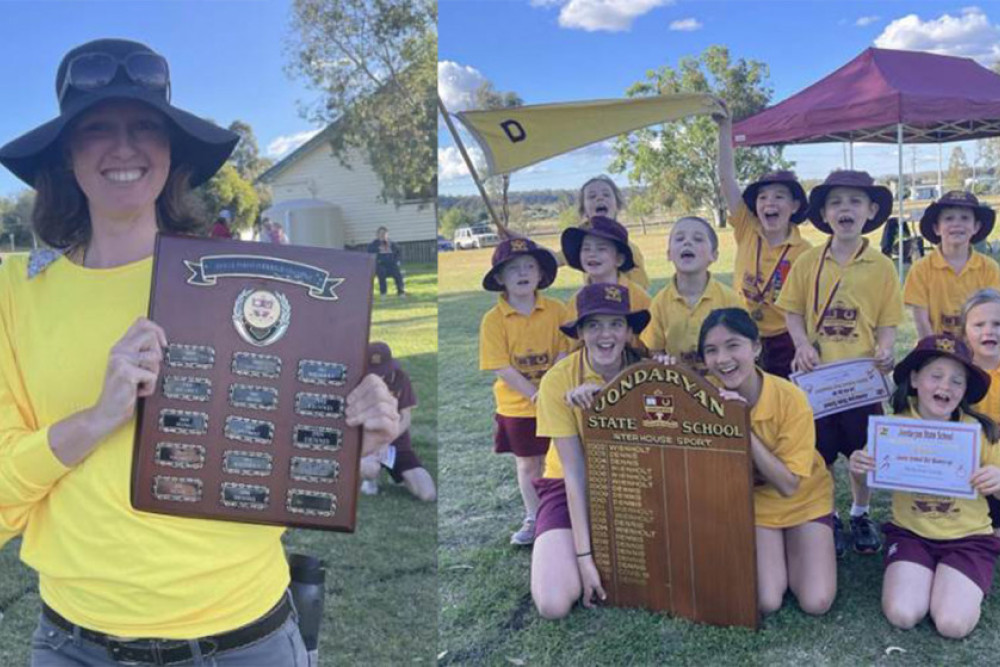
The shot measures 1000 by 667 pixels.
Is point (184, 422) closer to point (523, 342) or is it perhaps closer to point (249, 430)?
point (249, 430)

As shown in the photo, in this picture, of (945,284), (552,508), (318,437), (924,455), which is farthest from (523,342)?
(318,437)

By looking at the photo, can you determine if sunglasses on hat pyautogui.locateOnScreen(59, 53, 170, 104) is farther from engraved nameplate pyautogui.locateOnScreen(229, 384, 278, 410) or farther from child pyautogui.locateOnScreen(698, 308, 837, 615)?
child pyautogui.locateOnScreen(698, 308, 837, 615)

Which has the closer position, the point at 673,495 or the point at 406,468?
the point at 673,495

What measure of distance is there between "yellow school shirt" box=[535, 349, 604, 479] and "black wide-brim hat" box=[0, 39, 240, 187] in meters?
2.25

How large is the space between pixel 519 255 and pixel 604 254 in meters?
0.42

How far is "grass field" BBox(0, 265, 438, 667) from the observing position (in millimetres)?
3340

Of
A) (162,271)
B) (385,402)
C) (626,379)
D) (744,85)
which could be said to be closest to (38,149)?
(162,271)

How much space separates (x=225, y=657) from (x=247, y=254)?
0.66m

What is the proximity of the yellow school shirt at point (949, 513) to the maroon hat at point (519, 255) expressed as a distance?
182 centimetres

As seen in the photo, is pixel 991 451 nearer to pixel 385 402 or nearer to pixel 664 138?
pixel 385 402

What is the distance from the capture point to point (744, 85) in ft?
62.1

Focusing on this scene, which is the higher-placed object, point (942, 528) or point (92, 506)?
point (92, 506)

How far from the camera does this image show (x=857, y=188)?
12.9 feet

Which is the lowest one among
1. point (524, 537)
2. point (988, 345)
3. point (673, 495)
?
point (524, 537)
